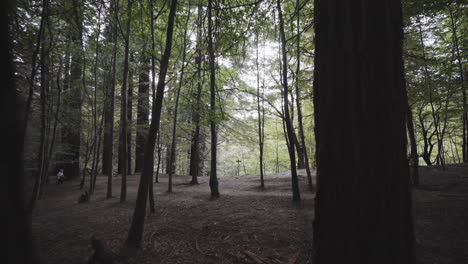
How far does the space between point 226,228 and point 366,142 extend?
12.0ft

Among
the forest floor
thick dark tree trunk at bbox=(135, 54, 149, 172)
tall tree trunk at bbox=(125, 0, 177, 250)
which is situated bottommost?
the forest floor

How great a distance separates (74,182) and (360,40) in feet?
49.7

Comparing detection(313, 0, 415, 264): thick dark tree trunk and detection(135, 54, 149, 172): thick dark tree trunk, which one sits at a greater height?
detection(135, 54, 149, 172): thick dark tree trunk

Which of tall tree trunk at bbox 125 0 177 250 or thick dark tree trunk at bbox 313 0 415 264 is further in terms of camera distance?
tall tree trunk at bbox 125 0 177 250

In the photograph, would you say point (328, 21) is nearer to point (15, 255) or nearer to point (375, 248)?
point (375, 248)

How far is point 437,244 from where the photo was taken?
9.87 ft

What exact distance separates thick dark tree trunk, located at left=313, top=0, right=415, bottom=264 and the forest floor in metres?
1.96

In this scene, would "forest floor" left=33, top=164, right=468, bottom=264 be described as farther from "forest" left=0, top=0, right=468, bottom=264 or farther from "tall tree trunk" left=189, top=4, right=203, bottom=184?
"tall tree trunk" left=189, top=4, right=203, bottom=184

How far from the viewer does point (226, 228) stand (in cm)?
426

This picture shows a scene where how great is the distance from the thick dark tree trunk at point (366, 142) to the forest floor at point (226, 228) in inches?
77.1

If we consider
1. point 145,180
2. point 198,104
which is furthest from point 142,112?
point 145,180

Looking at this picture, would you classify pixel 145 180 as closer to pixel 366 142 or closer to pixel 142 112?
pixel 366 142

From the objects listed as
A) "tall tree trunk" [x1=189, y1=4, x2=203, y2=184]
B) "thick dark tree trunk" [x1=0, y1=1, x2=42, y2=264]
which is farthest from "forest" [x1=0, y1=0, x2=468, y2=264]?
"tall tree trunk" [x1=189, y1=4, x2=203, y2=184]

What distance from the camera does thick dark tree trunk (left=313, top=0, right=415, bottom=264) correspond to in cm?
133
